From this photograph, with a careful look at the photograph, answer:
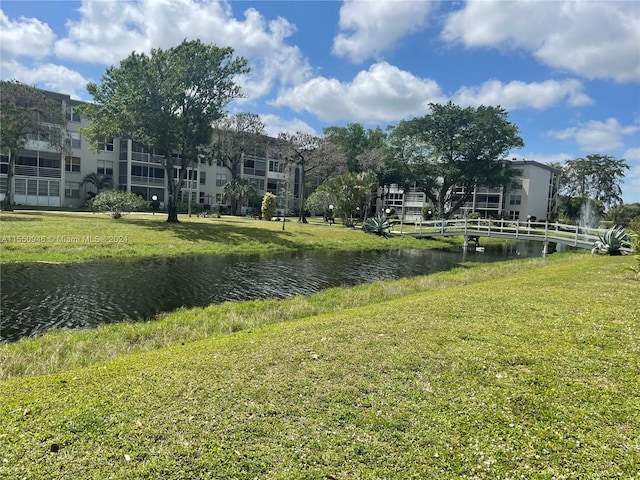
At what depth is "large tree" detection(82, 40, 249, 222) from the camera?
100ft

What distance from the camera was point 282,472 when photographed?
3477 mm

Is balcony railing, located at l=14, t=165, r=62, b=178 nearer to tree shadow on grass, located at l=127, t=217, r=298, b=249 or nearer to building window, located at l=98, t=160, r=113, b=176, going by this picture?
building window, located at l=98, t=160, r=113, b=176

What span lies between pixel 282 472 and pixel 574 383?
375 centimetres

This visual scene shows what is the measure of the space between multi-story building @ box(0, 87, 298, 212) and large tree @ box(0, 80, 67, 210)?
1.30 meters

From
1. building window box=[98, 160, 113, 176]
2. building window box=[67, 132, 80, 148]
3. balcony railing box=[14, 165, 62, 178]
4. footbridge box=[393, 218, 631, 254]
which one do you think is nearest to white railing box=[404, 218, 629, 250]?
footbridge box=[393, 218, 631, 254]

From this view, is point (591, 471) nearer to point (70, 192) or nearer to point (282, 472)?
point (282, 472)

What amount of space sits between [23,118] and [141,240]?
1876 centimetres

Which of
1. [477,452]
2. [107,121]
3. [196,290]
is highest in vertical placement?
[107,121]

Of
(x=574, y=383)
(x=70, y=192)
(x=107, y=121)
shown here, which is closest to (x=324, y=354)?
(x=574, y=383)

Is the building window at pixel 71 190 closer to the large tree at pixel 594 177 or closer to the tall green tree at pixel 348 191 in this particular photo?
the tall green tree at pixel 348 191

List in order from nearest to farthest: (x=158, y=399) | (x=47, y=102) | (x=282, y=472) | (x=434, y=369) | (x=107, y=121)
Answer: (x=282, y=472), (x=158, y=399), (x=434, y=369), (x=107, y=121), (x=47, y=102)

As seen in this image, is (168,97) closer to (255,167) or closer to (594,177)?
(255,167)

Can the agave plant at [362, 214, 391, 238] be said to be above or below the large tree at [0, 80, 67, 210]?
below

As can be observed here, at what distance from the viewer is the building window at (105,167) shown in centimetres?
5353
